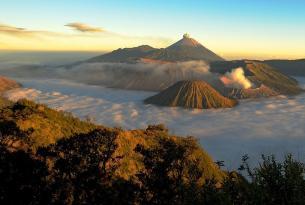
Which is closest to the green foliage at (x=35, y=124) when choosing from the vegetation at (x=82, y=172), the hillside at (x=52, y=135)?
the hillside at (x=52, y=135)

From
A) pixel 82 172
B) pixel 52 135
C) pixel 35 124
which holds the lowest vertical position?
pixel 82 172

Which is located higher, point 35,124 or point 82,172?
point 35,124

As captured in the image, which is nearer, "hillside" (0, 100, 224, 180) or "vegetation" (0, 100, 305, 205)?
"vegetation" (0, 100, 305, 205)

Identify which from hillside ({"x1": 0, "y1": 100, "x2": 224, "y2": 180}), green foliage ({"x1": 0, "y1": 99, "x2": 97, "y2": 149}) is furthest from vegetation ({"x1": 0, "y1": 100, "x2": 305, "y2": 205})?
green foliage ({"x1": 0, "y1": 99, "x2": 97, "y2": 149})

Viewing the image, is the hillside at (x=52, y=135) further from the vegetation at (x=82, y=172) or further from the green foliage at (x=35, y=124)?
the vegetation at (x=82, y=172)

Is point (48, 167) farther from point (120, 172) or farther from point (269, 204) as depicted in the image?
point (269, 204)

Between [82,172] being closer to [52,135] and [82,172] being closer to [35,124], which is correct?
[52,135]

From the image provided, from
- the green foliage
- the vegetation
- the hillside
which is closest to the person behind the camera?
the vegetation

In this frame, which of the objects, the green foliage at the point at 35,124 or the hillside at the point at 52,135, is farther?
the green foliage at the point at 35,124

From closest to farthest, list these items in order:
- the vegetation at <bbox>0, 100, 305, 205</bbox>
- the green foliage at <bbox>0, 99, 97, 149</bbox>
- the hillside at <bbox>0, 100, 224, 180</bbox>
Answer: the vegetation at <bbox>0, 100, 305, 205</bbox>
the hillside at <bbox>0, 100, 224, 180</bbox>
the green foliage at <bbox>0, 99, 97, 149</bbox>

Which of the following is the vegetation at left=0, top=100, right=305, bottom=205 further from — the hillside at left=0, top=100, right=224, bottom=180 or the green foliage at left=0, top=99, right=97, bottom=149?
the green foliage at left=0, top=99, right=97, bottom=149

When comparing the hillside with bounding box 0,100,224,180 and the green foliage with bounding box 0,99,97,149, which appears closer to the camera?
the hillside with bounding box 0,100,224,180

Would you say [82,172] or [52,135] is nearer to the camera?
[82,172]

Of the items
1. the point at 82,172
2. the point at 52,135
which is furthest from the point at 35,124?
the point at 82,172
